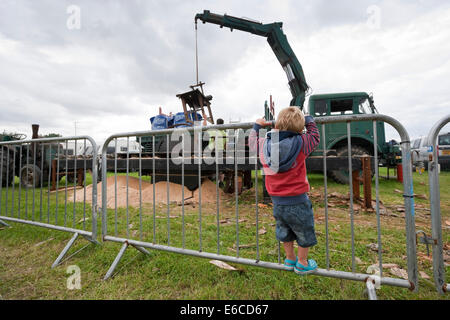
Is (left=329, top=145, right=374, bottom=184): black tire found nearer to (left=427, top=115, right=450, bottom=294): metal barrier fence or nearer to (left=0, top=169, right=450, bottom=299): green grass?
(left=0, top=169, right=450, bottom=299): green grass

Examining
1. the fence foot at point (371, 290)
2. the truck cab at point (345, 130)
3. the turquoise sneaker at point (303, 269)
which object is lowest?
the fence foot at point (371, 290)

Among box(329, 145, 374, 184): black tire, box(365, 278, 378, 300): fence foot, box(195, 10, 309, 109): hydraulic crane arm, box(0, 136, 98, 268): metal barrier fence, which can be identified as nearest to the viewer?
box(365, 278, 378, 300): fence foot

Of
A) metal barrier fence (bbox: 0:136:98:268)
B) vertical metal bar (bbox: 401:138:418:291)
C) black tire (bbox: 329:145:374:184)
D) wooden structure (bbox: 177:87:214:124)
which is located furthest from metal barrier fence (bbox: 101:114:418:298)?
black tire (bbox: 329:145:374:184)

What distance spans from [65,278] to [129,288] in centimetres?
72

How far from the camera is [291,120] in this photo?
1.53 meters

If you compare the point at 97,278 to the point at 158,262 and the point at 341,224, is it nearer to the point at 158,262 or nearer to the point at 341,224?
the point at 158,262

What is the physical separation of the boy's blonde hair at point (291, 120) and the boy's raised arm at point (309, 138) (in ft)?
0.27

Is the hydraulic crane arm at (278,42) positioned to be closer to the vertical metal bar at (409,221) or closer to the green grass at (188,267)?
the green grass at (188,267)

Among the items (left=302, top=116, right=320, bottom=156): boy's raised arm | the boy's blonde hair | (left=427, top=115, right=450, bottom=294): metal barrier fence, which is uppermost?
the boy's blonde hair

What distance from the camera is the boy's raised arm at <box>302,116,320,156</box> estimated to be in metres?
1.55

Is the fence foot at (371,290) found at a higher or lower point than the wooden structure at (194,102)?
lower

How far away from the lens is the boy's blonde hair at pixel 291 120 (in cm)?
153

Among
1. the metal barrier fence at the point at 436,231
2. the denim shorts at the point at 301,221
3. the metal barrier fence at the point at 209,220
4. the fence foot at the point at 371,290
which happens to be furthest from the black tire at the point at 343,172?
the denim shorts at the point at 301,221

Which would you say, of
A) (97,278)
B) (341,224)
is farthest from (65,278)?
(341,224)
